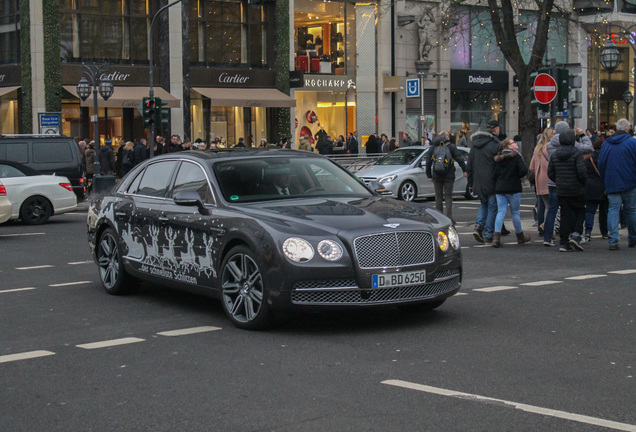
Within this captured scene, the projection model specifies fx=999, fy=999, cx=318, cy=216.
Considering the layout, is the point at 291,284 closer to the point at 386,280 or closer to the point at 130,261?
the point at 386,280

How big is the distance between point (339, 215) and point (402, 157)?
20202 millimetres

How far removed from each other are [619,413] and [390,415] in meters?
1.32

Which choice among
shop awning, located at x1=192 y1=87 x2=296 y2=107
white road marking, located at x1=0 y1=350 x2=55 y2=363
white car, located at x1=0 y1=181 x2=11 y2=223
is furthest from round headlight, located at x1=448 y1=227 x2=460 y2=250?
shop awning, located at x1=192 y1=87 x2=296 y2=107

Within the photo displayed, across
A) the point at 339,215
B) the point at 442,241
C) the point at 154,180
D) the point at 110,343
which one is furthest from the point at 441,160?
the point at 110,343

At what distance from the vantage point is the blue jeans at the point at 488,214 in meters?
16.0

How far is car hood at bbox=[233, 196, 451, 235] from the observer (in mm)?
8375

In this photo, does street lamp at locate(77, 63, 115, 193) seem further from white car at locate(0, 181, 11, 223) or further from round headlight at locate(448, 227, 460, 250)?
round headlight at locate(448, 227, 460, 250)

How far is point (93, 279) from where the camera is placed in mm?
12336

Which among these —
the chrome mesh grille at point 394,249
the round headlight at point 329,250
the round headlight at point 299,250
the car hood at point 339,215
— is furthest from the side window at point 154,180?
the chrome mesh grille at point 394,249

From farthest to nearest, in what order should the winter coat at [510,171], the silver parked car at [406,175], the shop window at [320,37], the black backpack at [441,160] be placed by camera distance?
the shop window at [320,37] → the silver parked car at [406,175] → the black backpack at [441,160] → the winter coat at [510,171]

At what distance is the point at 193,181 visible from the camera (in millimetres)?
9828

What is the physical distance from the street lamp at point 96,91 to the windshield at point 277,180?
71.0 feet

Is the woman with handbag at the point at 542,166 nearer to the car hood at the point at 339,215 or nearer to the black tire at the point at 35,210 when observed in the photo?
the car hood at the point at 339,215

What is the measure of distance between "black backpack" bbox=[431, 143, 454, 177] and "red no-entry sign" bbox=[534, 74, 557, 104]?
2.21m
